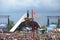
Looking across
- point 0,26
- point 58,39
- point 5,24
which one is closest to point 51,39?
point 58,39

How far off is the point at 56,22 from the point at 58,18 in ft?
19.3

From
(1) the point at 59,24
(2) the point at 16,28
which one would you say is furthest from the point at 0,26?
(1) the point at 59,24

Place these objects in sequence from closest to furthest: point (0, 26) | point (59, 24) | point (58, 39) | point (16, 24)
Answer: point (58, 39)
point (0, 26)
point (59, 24)
point (16, 24)

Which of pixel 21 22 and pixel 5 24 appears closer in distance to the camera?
pixel 5 24

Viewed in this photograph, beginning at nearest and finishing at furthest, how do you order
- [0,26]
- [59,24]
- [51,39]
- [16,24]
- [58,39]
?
1. [51,39]
2. [58,39]
3. [0,26]
4. [59,24]
5. [16,24]

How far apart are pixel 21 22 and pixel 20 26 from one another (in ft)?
4.55

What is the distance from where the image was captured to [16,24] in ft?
218

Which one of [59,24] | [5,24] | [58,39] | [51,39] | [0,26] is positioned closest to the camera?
[51,39]

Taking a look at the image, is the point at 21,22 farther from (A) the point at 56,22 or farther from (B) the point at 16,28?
(A) the point at 56,22

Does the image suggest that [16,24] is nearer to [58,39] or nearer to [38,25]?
[38,25]

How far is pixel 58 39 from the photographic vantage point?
109 feet

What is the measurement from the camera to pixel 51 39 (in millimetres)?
30812

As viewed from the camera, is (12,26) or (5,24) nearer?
(5,24)

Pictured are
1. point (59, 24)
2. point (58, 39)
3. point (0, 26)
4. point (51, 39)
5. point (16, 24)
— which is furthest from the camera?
point (16, 24)
